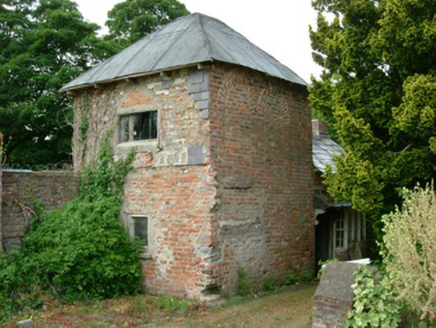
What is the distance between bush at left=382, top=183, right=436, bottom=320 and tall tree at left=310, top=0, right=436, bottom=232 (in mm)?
1566

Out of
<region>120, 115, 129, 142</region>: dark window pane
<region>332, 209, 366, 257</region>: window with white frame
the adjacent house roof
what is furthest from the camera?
<region>332, 209, 366, 257</region>: window with white frame

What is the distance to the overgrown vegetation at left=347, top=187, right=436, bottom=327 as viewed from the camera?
588 cm

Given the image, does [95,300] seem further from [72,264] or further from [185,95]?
[185,95]

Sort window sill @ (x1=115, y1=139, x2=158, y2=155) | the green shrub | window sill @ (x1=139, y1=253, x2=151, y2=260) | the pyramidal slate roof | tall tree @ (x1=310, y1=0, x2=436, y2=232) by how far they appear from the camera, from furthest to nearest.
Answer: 1. window sill @ (x1=115, y1=139, x2=158, y2=155)
2. window sill @ (x1=139, y1=253, x2=151, y2=260)
3. the pyramidal slate roof
4. tall tree @ (x1=310, y1=0, x2=436, y2=232)
5. the green shrub

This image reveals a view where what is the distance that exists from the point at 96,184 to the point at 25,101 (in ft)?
32.5

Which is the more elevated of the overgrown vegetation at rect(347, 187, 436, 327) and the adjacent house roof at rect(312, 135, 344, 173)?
the adjacent house roof at rect(312, 135, 344, 173)

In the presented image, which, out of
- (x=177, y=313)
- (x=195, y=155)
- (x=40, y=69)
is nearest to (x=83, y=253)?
(x=177, y=313)

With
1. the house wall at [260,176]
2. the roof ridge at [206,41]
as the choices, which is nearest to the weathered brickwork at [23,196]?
the house wall at [260,176]

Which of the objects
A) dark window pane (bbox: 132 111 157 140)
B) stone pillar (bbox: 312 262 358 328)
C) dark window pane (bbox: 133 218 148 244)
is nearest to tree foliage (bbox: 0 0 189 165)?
dark window pane (bbox: 132 111 157 140)

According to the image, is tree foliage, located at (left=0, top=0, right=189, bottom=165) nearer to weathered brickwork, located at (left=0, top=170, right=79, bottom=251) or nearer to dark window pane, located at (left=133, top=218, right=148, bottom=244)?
weathered brickwork, located at (left=0, top=170, right=79, bottom=251)

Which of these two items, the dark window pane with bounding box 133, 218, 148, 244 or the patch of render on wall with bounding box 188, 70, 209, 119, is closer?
the patch of render on wall with bounding box 188, 70, 209, 119

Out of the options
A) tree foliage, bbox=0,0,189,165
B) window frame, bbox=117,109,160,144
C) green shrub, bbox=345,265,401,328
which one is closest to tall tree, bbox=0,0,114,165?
tree foliage, bbox=0,0,189,165

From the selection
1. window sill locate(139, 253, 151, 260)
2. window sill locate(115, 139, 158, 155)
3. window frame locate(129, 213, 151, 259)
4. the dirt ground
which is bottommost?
the dirt ground

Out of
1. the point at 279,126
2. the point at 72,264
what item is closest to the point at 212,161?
the point at 279,126
